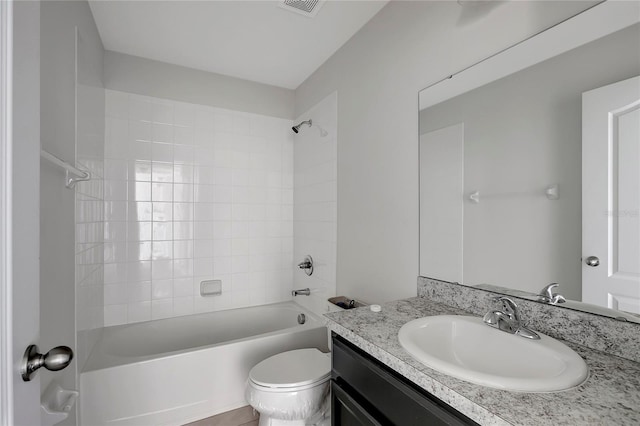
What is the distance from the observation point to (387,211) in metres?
1.64

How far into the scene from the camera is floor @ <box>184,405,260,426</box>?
5.86 feet

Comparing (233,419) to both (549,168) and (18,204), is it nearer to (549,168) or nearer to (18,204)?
(18,204)

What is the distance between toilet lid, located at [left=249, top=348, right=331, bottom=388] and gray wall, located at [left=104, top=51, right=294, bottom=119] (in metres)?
2.11

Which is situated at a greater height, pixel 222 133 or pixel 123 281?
pixel 222 133

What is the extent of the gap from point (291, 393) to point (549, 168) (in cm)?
144

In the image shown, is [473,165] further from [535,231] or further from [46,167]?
[46,167]

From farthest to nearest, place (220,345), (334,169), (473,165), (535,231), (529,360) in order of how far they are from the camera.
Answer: (334,169)
(220,345)
(473,165)
(535,231)
(529,360)

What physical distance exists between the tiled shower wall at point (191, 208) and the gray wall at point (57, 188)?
854 millimetres

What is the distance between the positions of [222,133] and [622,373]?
106 inches

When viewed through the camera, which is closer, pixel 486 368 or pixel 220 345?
pixel 486 368

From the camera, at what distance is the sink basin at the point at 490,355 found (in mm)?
652

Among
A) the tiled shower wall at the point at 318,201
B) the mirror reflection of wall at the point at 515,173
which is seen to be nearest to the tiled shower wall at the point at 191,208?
the tiled shower wall at the point at 318,201

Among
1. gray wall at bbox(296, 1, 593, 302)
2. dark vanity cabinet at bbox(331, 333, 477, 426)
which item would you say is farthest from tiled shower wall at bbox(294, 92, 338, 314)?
dark vanity cabinet at bbox(331, 333, 477, 426)

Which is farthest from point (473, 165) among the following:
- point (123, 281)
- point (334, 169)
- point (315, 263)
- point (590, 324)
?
point (123, 281)
